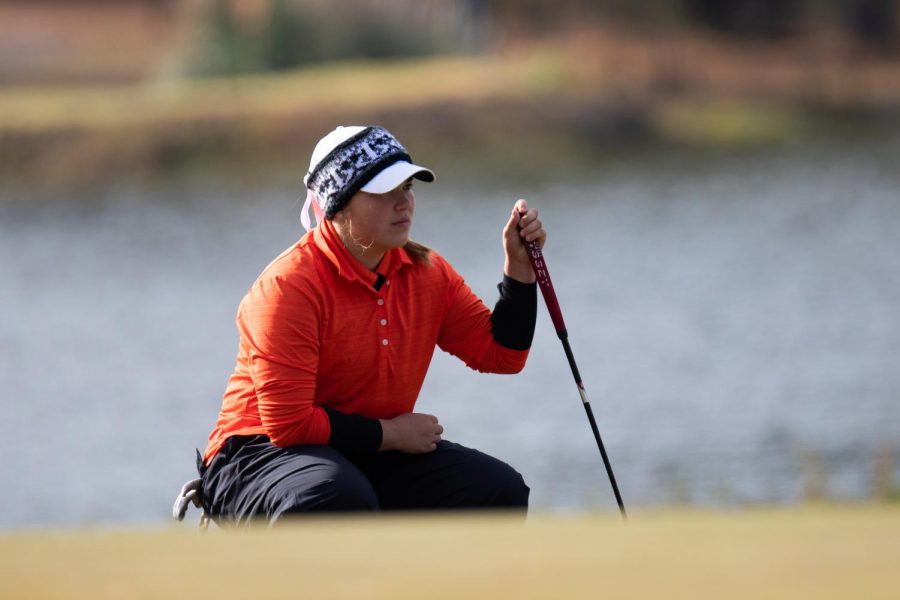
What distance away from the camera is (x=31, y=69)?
1952 centimetres

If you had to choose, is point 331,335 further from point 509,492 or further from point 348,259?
point 509,492

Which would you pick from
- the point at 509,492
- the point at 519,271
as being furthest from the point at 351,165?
the point at 509,492

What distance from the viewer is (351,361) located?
3.93 m

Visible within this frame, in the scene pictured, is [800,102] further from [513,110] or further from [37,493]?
[37,493]

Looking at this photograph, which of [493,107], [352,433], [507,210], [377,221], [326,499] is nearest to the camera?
[326,499]

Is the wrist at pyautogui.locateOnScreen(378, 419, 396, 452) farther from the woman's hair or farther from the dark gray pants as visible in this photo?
the woman's hair

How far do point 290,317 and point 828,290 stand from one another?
40.5 ft

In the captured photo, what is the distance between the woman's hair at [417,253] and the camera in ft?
13.6

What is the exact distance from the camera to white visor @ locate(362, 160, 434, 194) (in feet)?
12.9

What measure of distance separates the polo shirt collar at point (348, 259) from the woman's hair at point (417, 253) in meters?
0.02

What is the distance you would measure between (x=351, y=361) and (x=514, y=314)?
506mm

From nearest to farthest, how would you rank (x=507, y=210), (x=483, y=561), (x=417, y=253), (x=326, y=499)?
(x=483, y=561) → (x=326, y=499) → (x=417, y=253) → (x=507, y=210)

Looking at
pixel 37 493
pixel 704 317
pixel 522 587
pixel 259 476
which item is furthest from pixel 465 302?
pixel 704 317

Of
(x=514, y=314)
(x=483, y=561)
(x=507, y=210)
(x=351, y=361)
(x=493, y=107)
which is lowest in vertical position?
A: (x=483, y=561)
